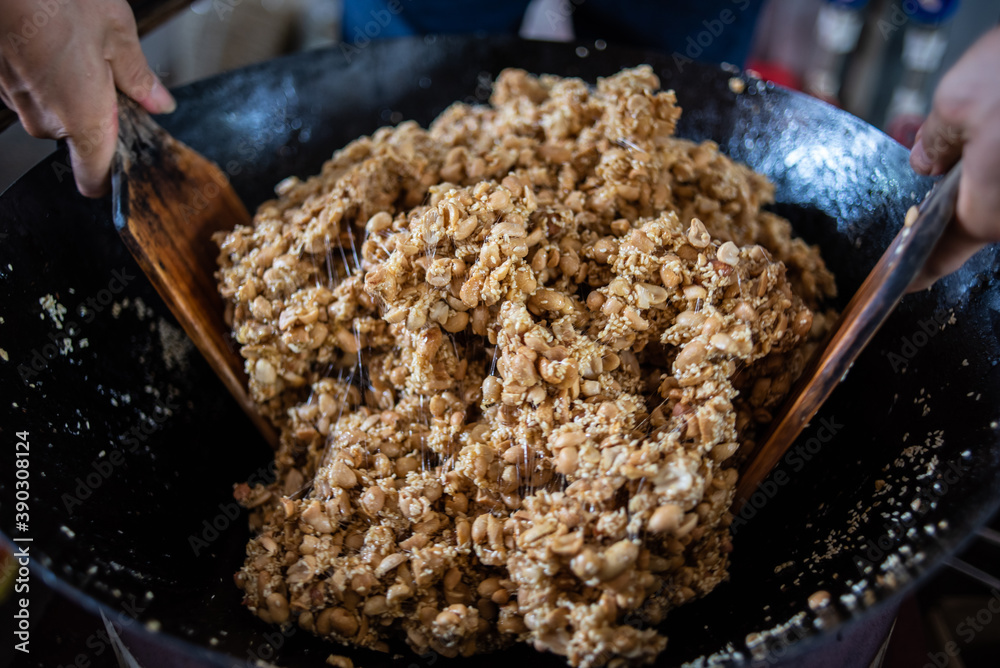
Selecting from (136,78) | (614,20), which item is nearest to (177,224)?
(136,78)

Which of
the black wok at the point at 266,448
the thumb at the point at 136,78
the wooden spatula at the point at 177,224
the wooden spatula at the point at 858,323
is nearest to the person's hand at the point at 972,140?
the wooden spatula at the point at 858,323

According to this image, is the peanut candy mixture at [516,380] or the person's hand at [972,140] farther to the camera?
the peanut candy mixture at [516,380]

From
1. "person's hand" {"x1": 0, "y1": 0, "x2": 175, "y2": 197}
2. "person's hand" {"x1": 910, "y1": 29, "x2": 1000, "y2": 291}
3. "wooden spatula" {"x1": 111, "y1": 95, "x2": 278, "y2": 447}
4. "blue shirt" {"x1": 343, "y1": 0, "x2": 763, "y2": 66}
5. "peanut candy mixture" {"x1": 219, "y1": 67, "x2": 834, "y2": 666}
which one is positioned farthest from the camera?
"blue shirt" {"x1": 343, "y1": 0, "x2": 763, "y2": 66}

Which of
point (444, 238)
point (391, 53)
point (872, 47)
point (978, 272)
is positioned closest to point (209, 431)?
point (444, 238)

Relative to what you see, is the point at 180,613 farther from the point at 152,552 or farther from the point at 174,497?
the point at 174,497

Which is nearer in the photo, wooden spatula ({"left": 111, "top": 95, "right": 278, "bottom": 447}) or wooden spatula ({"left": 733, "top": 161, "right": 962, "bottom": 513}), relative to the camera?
wooden spatula ({"left": 733, "top": 161, "right": 962, "bottom": 513})

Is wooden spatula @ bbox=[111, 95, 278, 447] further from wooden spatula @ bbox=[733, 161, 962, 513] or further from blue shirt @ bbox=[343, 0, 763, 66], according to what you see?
blue shirt @ bbox=[343, 0, 763, 66]

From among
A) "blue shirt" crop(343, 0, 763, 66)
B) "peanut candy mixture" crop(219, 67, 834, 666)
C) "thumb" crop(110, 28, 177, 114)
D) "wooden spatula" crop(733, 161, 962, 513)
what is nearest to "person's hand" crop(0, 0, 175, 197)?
"thumb" crop(110, 28, 177, 114)

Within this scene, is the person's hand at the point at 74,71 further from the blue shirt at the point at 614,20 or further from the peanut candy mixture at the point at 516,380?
the blue shirt at the point at 614,20
